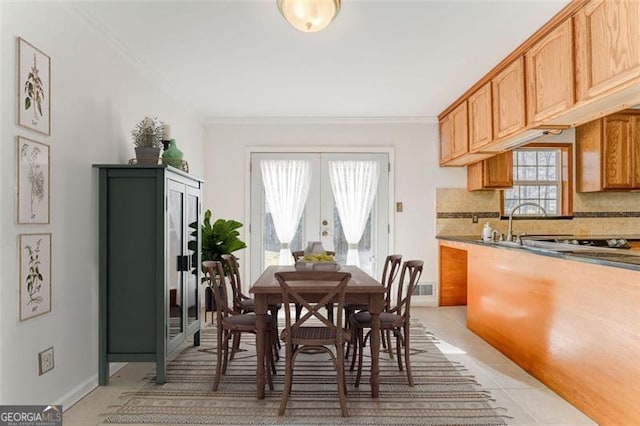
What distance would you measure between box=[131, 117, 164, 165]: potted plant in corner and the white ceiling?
0.68m

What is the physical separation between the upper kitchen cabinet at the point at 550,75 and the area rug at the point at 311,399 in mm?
2029

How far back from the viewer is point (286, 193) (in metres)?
5.91

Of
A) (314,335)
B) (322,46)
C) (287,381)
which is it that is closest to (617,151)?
(322,46)

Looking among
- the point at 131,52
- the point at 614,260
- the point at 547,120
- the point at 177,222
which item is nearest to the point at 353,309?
the point at 177,222

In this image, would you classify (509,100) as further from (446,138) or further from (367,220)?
(367,220)

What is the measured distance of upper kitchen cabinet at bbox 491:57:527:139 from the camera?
11.6 feet

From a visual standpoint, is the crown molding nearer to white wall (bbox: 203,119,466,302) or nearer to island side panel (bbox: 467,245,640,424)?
white wall (bbox: 203,119,466,302)

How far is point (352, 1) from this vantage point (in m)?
2.78

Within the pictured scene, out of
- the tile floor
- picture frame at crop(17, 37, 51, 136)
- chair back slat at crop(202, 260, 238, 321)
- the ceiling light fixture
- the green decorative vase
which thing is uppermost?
the ceiling light fixture

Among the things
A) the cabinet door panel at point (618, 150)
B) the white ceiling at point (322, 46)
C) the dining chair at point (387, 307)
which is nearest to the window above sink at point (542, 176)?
the cabinet door panel at point (618, 150)

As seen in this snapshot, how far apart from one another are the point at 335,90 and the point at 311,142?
4.38 feet

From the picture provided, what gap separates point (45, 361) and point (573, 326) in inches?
126

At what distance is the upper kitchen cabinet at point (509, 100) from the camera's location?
354 cm

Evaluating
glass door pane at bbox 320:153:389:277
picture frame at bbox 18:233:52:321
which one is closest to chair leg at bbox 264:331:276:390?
picture frame at bbox 18:233:52:321
